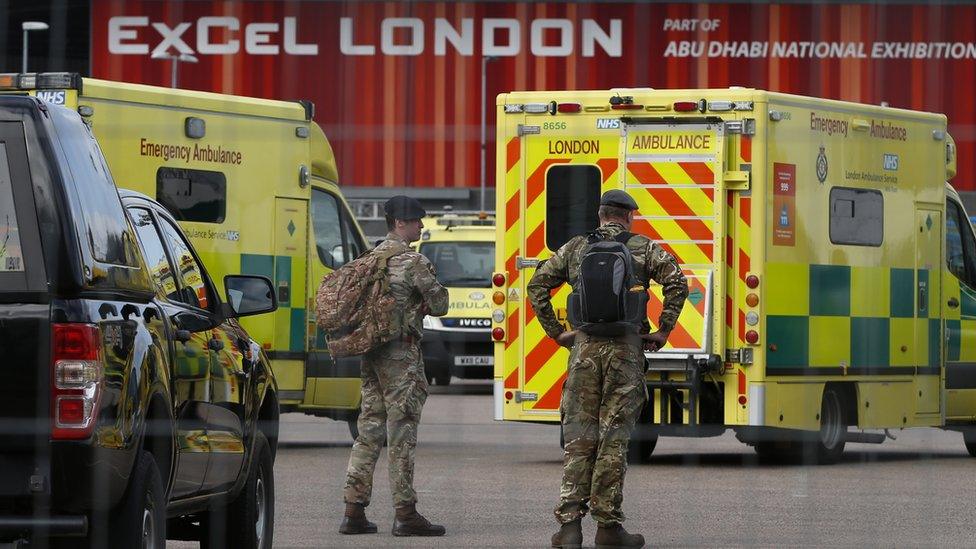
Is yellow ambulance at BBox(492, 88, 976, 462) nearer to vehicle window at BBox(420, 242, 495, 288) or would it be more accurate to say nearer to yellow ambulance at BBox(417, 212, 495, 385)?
yellow ambulance at BBox(417, 212, 495, 385)

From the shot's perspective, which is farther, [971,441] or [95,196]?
[971,441]

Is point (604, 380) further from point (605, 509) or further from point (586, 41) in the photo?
point (586, 41)

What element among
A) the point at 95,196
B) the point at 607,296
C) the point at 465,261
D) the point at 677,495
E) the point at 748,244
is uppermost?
the point at 465,261

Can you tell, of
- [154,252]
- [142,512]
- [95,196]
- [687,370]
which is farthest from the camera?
[687,370]

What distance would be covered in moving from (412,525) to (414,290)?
104 cm

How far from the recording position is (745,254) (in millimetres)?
12516

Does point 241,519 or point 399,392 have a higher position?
point 399,392

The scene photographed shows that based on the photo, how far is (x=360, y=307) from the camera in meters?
9.09

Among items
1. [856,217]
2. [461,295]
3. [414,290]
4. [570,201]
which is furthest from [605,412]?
[461,295]

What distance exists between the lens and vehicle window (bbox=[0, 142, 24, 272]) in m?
4.88

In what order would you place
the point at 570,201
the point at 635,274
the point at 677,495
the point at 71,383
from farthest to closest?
the point at 570,201 < the point at 677,495 < the point at 635,274 < the point at 71,383

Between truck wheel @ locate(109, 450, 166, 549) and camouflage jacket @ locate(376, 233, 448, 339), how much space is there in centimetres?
360

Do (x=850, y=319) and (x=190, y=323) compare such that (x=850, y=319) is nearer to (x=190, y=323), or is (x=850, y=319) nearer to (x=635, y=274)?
(x=635, y=274)

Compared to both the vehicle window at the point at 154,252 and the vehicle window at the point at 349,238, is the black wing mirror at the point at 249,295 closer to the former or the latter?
the vehicle window at the point at 154,252
